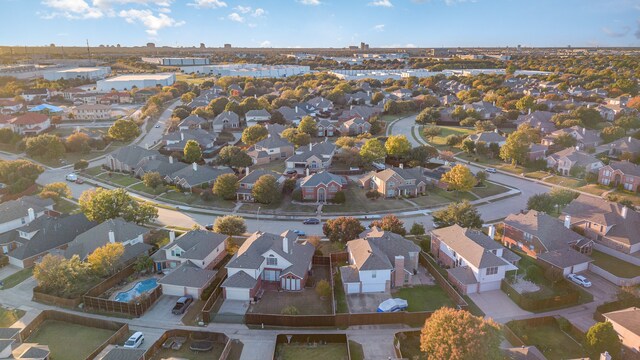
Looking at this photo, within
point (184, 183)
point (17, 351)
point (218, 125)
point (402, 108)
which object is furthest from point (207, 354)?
point (402, 108)

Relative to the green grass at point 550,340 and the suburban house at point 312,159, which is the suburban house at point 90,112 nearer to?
the suburban house at point 312,159

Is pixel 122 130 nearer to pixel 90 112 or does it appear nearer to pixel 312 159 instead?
pixel 90 112

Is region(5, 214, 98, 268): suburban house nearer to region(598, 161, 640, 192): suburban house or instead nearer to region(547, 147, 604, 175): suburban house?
region(547, 147, 604, 175): suburban house

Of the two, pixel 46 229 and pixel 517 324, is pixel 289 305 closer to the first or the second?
pixel 517 324

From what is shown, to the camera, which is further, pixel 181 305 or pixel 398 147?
pixel 398 147

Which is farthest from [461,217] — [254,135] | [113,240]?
[254,135]
